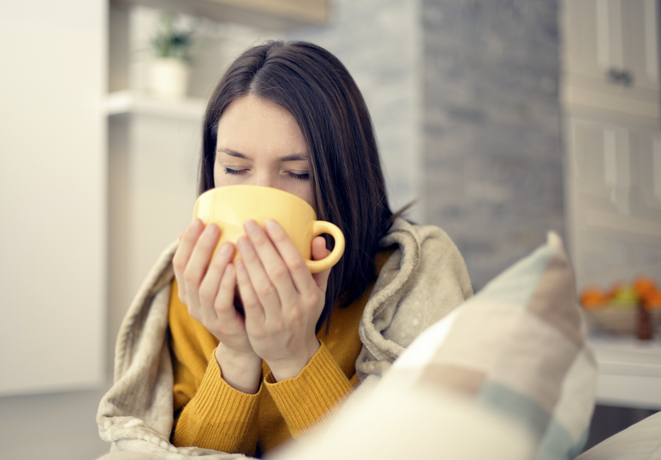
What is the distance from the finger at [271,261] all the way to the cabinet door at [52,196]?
5.00 feet

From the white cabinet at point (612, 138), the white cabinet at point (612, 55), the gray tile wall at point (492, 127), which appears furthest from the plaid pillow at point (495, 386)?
the white cabinet at point (612, 55)

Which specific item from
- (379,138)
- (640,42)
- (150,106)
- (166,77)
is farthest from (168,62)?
(640,42)

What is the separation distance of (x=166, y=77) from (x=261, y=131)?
5.42 feet

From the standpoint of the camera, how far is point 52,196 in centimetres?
190

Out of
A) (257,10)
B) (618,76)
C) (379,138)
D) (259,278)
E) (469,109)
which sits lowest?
(259,278)

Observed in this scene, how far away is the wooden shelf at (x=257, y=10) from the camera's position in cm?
233

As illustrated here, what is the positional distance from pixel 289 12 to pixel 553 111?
5.75 ft

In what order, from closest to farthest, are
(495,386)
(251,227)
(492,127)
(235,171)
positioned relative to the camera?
(495,386), (251,227), (235,171), (492,127)

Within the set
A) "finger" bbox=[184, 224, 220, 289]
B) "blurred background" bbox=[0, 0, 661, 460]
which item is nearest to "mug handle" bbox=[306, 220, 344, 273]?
"finger" bbox=[184, 224, 220, 289]

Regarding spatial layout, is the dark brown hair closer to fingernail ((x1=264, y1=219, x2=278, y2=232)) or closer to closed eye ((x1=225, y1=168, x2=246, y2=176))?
closed eye ((x1=225, y1=168, x2=246, y2=176))

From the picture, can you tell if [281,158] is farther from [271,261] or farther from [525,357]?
[525,357]

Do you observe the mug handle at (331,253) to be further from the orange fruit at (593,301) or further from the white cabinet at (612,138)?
the white cabinet at (612,138)

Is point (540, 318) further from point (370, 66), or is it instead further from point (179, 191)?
point (370, 66)

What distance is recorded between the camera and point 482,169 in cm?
309
